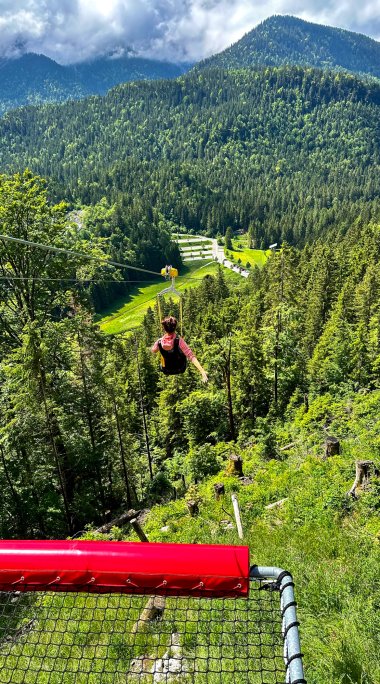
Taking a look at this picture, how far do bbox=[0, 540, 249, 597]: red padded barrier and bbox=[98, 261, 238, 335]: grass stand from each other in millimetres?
122003

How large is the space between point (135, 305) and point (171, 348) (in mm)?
147506

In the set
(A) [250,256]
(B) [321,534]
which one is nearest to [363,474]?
(B) [321,534]

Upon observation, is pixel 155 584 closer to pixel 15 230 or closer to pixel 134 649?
pixel 134 649

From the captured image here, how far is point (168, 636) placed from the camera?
663cm

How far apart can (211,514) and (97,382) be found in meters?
16.3

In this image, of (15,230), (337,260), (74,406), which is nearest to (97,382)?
(74,406)

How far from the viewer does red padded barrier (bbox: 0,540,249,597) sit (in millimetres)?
4012

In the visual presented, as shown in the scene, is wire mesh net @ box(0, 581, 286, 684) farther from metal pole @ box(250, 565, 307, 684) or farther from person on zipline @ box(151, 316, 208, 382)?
person on zipline @ box(151, 316, 208, 382)

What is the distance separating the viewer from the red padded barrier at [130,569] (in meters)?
4.01

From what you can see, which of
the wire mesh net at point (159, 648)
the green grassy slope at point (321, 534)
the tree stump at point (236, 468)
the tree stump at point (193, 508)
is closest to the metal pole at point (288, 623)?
the wire mesh net at point (159, 648)

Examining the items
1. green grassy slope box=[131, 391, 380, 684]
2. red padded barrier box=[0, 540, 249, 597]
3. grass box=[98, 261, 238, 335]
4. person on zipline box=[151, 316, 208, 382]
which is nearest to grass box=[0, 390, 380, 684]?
green grassy slope box=[131, 391, 380, 684]

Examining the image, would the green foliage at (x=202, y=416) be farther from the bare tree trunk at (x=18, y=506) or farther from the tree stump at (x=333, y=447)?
the tree stump at (x=333, y=447)

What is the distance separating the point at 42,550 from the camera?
4270 millimetres

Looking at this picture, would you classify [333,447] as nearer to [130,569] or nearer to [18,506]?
[130,569]
